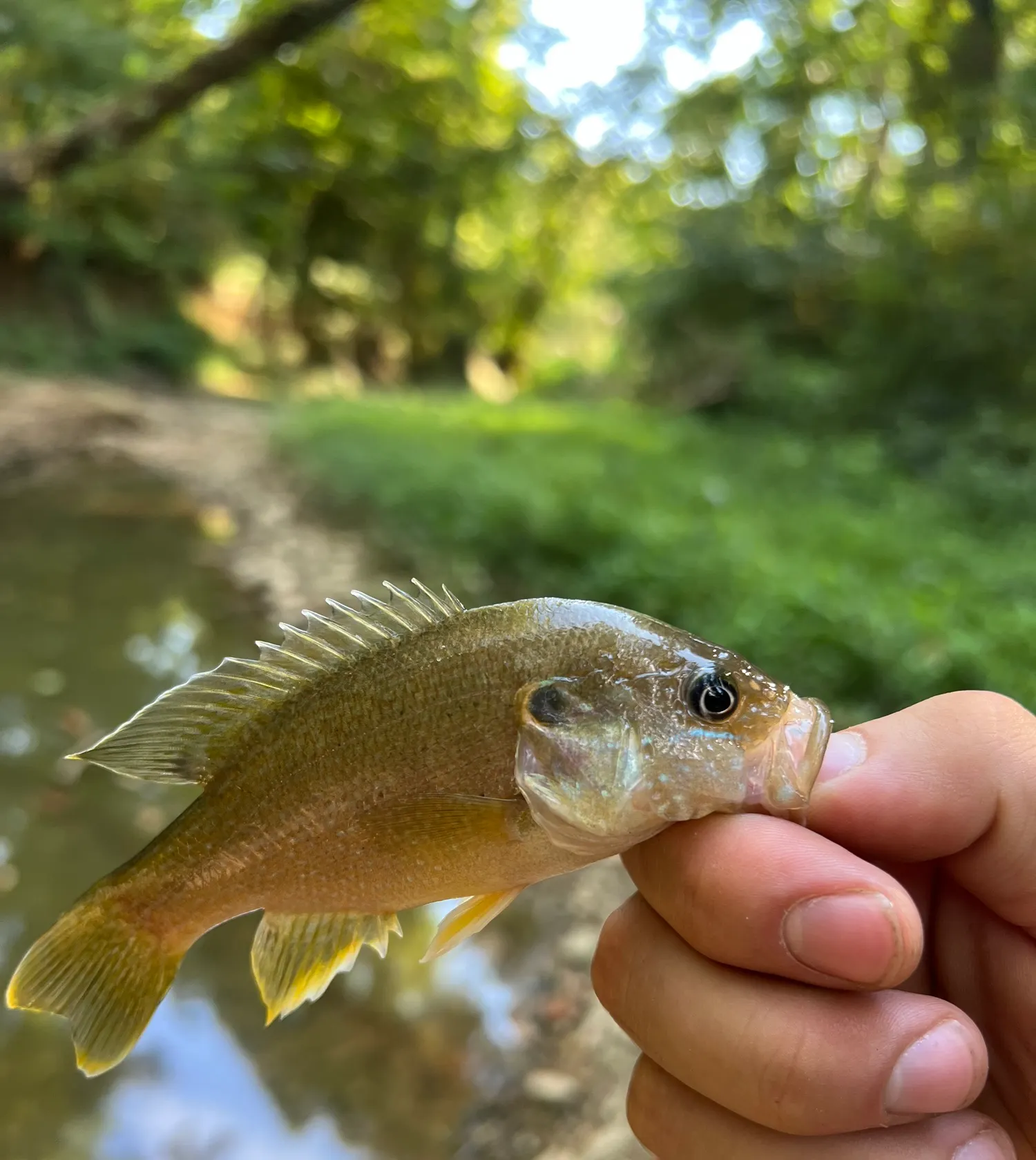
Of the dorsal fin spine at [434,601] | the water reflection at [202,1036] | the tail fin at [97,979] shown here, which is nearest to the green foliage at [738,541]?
the water reflection at [202,1036]

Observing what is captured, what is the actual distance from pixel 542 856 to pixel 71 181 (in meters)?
16.6

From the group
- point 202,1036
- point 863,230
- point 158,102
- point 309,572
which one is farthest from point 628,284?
point 202,1036

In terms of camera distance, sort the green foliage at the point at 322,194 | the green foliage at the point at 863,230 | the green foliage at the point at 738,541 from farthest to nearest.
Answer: the green foliage at the point at 322,194
the green foliage at the point at 863,230
the green foliage at the point at 738,541

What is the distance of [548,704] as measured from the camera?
116 centimetres

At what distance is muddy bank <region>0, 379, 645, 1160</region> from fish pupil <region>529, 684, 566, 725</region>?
1946 millimetres

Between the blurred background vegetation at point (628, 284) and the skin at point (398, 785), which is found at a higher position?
the skin at point (398, 785)

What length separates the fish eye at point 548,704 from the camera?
3.77ft

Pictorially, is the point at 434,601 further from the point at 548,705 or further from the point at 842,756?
the point at 842,756

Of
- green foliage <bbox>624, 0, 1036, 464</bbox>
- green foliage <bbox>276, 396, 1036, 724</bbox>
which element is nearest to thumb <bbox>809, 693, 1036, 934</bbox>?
green foliage <bbox>276, 396, 1036, 724</bbox>

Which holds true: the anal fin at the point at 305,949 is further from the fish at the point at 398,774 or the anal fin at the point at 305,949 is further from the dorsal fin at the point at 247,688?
the dorsal fin at the point at 247,688

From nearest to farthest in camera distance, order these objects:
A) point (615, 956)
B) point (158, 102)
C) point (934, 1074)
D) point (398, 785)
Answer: point (934, 1074) < point (398, 785) < point (615, 956) < point (158, 102)

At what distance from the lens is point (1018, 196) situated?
24.6 ft

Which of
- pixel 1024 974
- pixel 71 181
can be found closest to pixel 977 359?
pixel 1024 974

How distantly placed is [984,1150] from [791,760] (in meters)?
0.60
